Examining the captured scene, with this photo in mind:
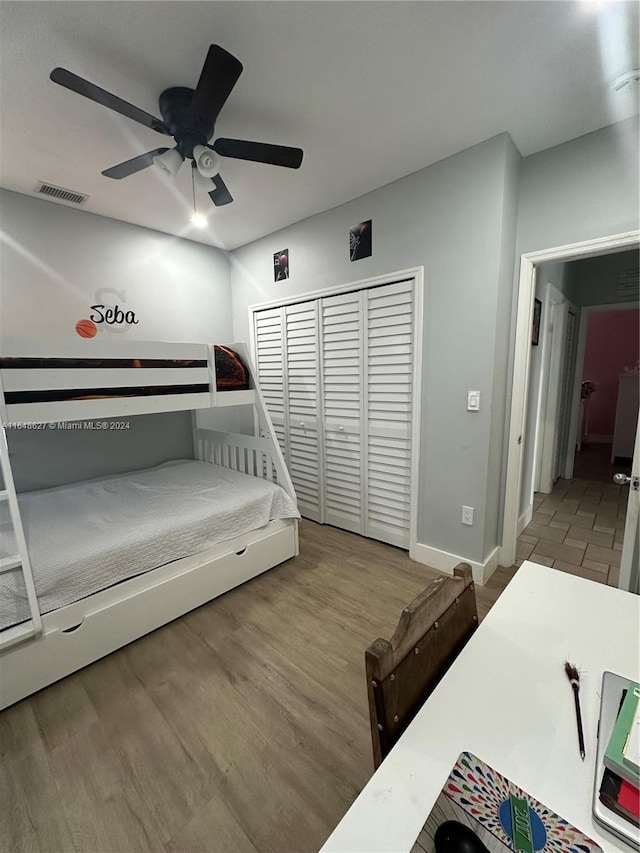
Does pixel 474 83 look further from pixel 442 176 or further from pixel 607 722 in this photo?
pixel 607 722

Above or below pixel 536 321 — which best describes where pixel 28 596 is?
below

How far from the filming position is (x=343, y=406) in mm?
2939

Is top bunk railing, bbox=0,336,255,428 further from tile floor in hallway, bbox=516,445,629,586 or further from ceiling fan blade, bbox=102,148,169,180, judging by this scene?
tile floor in hallway, bbox=516,445,629,586

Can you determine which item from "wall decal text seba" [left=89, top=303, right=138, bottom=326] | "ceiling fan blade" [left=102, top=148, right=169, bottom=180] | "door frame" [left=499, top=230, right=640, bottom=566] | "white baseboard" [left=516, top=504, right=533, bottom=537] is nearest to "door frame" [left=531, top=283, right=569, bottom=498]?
"white baseboard" [left=516, top=504, right=533, bottom=537]

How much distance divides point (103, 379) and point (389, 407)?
1831 millimetres

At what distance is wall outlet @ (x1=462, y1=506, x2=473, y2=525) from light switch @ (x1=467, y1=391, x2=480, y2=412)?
629mm

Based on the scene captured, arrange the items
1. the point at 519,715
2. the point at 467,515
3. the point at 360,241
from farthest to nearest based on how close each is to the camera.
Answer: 1. the point at 360,241
2. the point at 467,515
3. the point at 519,715

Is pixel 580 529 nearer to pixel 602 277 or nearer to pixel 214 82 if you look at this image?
pixel 602 277

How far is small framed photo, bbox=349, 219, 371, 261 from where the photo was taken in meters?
2.59

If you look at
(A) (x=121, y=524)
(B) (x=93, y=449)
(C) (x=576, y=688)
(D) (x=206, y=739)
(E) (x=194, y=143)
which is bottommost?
(D) (x=206, y=739)

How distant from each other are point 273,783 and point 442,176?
120 inches

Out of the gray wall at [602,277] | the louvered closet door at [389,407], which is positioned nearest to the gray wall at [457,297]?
the louvered closet door at [389,407]

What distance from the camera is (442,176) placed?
7.22 feet

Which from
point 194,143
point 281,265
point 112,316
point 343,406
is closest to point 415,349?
point 343,406
